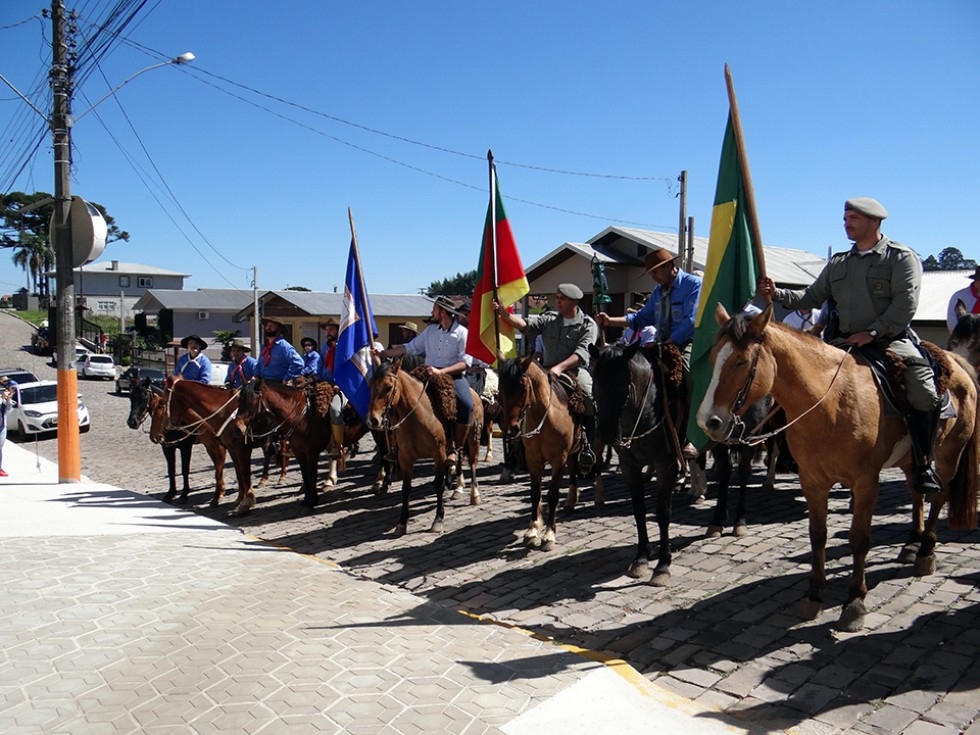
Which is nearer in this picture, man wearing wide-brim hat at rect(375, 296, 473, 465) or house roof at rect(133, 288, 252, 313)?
man wearing wide-brim hat at rect(375, 296, 473, 465)

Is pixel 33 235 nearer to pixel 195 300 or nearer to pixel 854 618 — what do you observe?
pixel 195 300

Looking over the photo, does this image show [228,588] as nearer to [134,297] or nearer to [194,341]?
[194,341]

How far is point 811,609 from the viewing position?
5.56 m

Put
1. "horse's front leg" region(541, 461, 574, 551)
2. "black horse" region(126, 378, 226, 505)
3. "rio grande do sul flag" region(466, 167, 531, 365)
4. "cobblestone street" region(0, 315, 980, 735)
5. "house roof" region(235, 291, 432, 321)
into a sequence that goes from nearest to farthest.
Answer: "cobblestone street" region(0, 315, 980, 735) < "horse's front leg" region(541, 461, 574, 551) < "rio grande do sul flag" region(466, 167, 531, 365) < "black horse" region(126, 378, 226, 505) < "house roof" region(235, 291, 432, 321)

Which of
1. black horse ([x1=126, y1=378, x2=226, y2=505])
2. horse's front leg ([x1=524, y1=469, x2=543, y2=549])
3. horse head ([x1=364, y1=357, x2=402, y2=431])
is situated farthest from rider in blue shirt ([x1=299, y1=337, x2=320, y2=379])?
horse's front leg ([x1=524, y1=469, x2=543, y2=549])

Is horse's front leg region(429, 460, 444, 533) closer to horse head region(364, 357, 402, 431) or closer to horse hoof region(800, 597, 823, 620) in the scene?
horse head region(364, 357, 402, 431)

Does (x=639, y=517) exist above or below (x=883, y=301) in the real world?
below

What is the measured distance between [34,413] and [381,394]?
18741mm

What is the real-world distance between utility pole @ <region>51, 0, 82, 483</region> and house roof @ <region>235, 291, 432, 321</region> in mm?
24239

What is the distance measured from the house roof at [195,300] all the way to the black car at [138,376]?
19317 millimetres

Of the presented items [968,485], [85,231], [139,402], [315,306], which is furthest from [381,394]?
[315,306]

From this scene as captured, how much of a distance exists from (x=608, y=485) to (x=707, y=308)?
18.0ft

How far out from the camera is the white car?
2239cm

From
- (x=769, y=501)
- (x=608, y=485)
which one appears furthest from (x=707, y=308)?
(x=608, y=485)
